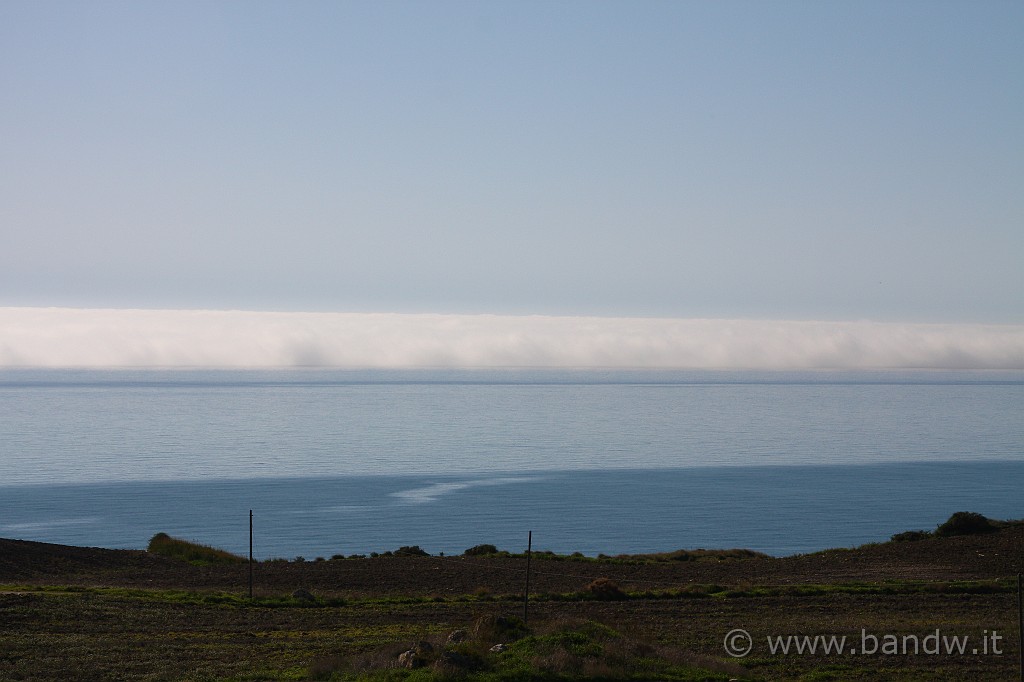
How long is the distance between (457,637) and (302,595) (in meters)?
11.6

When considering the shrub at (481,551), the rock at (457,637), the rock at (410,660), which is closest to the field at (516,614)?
the rock at (410,660)

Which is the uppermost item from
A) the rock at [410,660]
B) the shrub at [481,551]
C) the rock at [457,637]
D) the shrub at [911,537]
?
the rock at [457,637]

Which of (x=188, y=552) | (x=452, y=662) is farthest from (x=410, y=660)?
(x=188, y=552)

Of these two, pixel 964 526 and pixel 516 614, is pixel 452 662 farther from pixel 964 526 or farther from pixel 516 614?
pixel 964 526

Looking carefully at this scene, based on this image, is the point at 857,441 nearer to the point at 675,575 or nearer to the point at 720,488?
the point at 720,488

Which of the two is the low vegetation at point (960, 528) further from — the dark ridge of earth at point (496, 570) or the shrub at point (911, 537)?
the dark ridge of earth at point (496, 570)

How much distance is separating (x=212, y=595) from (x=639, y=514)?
4769 cm

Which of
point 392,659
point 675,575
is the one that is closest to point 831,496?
point 675,575

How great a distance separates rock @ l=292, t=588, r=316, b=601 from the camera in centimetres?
2825

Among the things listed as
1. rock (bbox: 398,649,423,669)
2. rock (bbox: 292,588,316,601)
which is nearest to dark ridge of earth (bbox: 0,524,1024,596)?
rock (bbox: 292,588,316,601)

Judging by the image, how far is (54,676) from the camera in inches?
679

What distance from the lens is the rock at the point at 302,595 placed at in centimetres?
2825

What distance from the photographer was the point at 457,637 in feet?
60.3

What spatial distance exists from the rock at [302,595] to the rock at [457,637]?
1091 centimetres
